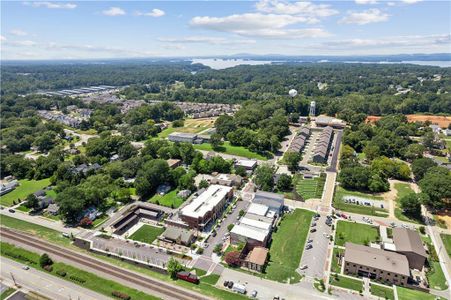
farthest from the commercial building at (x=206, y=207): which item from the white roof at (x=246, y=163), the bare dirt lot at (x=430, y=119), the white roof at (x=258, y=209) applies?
the bare dirt lot at (x=430, y=119)

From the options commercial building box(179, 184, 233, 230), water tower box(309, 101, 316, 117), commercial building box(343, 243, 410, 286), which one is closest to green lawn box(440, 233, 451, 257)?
commercial building box(343, 243, 410, 286)

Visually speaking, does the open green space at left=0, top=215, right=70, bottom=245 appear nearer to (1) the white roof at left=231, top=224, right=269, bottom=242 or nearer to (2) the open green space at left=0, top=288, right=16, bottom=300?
(2) the open green space at left=0, top=288, right=16, bottom=300

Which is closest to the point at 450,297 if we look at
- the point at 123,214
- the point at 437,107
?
the point at 123,214

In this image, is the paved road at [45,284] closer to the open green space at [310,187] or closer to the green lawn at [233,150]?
the open green space at [310,187]

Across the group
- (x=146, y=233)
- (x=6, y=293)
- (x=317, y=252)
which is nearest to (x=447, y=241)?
(x=317, y=252)

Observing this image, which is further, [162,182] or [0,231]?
[162,182]

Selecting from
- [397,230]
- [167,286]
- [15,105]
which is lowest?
[167,286]

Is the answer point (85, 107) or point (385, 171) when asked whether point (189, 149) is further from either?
point (85, 107)
